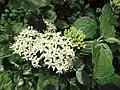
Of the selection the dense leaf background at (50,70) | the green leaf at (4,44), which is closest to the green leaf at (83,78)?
the dense leaf background at (50,70)

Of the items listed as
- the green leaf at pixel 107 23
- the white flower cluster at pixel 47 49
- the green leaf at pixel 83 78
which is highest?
the green leaf at pixel 107 23

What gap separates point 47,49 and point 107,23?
227 millimetres

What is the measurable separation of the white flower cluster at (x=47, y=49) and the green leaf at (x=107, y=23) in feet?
0.41

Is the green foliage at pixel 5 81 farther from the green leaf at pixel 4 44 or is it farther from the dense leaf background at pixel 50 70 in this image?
the green leaf at pixel 4 44

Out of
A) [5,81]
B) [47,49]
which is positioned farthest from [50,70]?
[5,81]

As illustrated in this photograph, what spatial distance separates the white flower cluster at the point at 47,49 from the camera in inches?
46.8

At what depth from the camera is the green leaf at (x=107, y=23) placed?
4.13 feet

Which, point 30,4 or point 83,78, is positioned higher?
point 30,4

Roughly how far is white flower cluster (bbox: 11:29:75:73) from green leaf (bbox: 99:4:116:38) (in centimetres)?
12

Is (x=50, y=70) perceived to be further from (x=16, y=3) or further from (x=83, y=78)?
(x=16, y=3)

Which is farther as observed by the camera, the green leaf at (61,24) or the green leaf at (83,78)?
the green leaf at (61,24)

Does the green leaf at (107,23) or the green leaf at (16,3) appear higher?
the green leaf at (16,3)

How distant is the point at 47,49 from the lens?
1.20 m

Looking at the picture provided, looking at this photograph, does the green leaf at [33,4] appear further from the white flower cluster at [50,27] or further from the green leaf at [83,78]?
the green leaf at [83,78]
